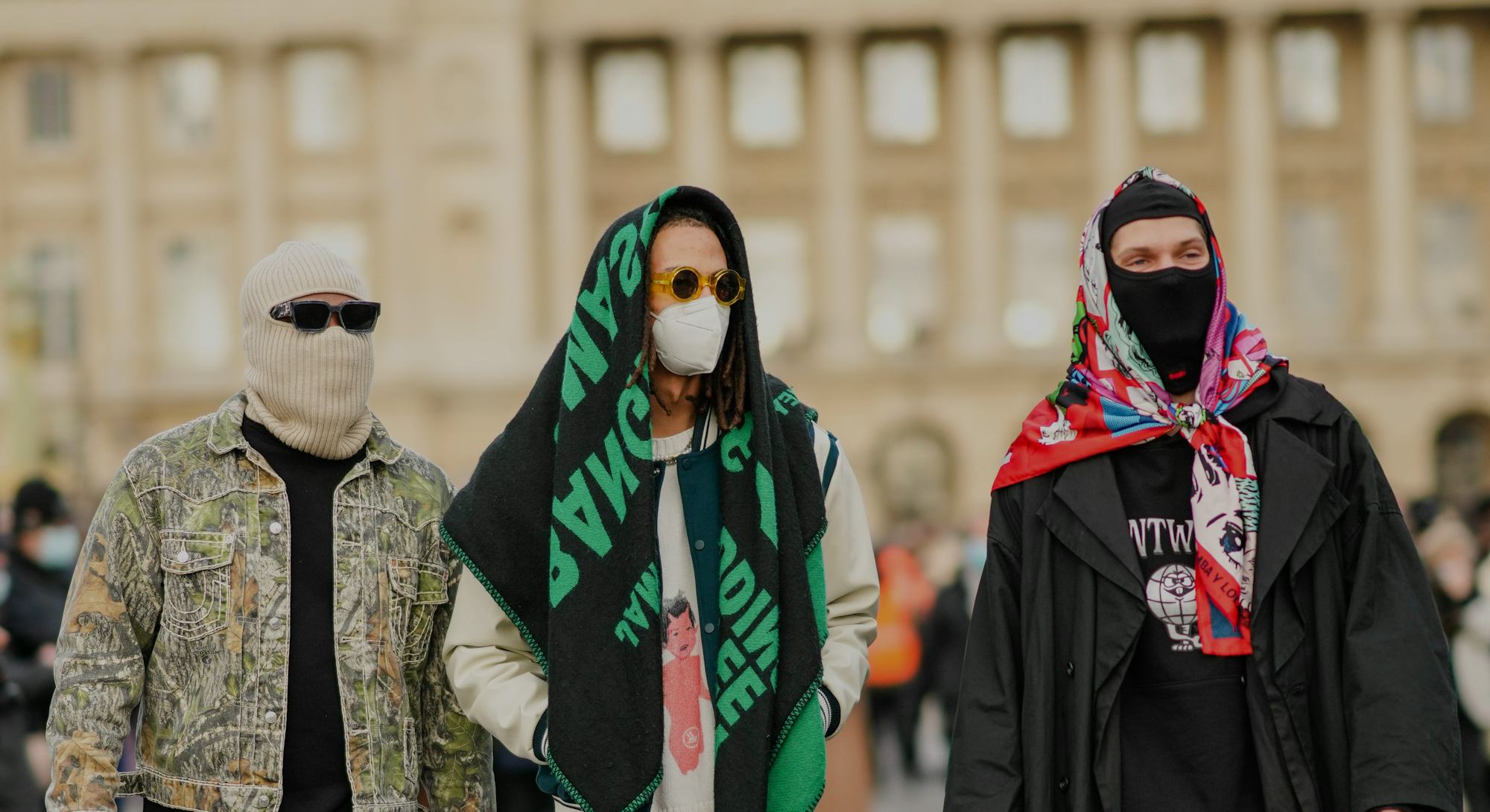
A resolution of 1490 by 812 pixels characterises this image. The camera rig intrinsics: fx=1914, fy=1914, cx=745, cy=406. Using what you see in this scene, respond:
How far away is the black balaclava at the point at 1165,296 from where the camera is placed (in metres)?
4.05

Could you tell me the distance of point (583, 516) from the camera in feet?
12.6

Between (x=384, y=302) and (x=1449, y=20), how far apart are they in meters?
25.0

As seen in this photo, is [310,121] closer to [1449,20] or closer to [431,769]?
[1449,20]

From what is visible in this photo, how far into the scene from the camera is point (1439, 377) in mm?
40688

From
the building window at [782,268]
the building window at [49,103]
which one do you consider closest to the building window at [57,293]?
the building window at [49,103]

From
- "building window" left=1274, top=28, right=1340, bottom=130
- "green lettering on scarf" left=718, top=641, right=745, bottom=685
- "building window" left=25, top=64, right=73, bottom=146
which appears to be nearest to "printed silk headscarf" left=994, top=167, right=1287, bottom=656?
"green lettering on scarf" left=718, top=641, right=745, bottom=685

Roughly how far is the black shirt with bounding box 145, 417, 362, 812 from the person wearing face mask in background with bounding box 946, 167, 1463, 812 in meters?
1.33

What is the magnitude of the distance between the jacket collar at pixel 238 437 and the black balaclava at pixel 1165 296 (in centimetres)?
166

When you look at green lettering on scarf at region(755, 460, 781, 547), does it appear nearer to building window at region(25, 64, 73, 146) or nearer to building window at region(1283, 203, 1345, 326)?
building window at region(1283, 203, 1345, 326)

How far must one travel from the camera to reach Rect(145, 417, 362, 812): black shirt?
409cm

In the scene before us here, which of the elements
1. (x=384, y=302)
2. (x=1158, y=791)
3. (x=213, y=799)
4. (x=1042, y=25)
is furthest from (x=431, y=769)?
(x=1042, y=25)

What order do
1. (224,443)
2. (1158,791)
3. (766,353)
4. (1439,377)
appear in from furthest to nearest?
(766,353) → (1439,377) → (224,443) → (1158,791)

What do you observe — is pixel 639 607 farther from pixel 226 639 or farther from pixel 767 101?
pixel 767 101

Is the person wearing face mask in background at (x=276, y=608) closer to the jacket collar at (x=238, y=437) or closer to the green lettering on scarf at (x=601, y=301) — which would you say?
the jacket collar at (x=238, y=437)
